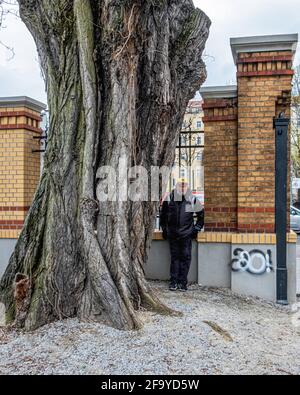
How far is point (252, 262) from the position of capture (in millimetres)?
6070

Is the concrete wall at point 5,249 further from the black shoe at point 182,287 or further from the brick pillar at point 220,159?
the brick pillar at point 220,159

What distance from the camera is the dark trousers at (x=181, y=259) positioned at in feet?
20.0

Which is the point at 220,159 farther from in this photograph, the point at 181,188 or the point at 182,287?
the point at 182,287

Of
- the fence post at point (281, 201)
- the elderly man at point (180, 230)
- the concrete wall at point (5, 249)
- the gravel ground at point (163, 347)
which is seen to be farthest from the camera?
the concrete wall at point (5, 249)

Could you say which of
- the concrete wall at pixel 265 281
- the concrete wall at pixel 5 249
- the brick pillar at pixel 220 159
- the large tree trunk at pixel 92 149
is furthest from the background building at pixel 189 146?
the concrete wall at pixel 5 249

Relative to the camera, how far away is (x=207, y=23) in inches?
210

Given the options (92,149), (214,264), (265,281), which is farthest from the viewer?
(214,264)

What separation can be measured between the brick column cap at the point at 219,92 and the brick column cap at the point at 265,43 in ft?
1.74

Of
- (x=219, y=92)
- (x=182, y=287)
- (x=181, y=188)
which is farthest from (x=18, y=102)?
(x=182, y=287)

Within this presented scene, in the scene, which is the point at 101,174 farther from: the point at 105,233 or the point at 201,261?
the point at 201,261

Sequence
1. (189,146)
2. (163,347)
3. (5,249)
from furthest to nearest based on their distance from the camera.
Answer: (5,249) → (189,146) → (163,347)

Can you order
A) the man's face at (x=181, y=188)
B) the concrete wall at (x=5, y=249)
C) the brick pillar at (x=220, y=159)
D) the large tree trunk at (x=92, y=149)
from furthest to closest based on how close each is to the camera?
the concrete wall at (x=5, y=249) → the brick pillar at (x=220, y=159) → the man's face at (x=181, y=188) → the large tree trunk at (x=92, y=149)

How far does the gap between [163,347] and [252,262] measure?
2.60 metres

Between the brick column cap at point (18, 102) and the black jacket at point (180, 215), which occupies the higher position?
the brick column cap at point (18, 102)
